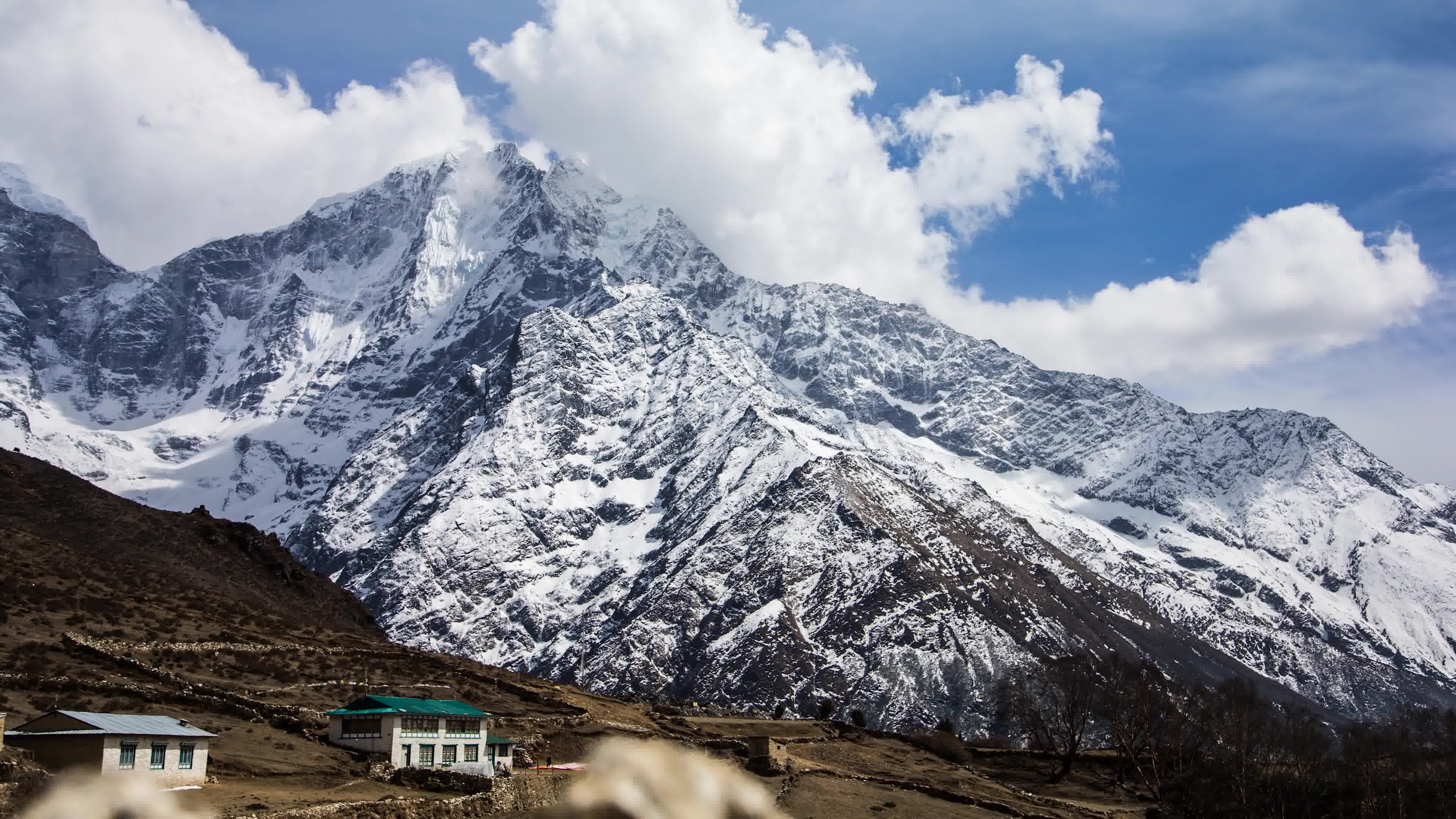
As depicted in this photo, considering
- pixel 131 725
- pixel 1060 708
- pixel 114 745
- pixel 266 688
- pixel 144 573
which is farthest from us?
pixel 1060 708

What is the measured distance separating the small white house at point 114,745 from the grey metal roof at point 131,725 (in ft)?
0.11

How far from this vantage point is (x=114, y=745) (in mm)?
41531

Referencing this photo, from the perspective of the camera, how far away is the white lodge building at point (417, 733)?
53.6 metres

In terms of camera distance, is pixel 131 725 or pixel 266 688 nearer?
pixel 131 725

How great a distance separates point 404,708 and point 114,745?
559 inches

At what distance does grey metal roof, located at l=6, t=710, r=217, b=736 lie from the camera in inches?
1644

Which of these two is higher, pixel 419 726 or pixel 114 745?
pixel 419 726

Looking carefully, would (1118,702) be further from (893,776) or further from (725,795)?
(725,795)

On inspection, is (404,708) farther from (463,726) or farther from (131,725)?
(131,725)

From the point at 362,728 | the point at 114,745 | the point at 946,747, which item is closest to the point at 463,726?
the point at 362,728

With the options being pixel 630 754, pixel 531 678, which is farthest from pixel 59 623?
pixel 630 754

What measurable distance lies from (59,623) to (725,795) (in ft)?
218

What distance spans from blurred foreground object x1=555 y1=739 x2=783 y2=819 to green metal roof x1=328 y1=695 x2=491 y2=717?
128ft

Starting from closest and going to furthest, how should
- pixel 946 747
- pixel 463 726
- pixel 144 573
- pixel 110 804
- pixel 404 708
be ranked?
1. pixel 110 804
2. pixel 404 708
3. pixel 463 726
4. pixel 144 573
5. pixel 946 747
